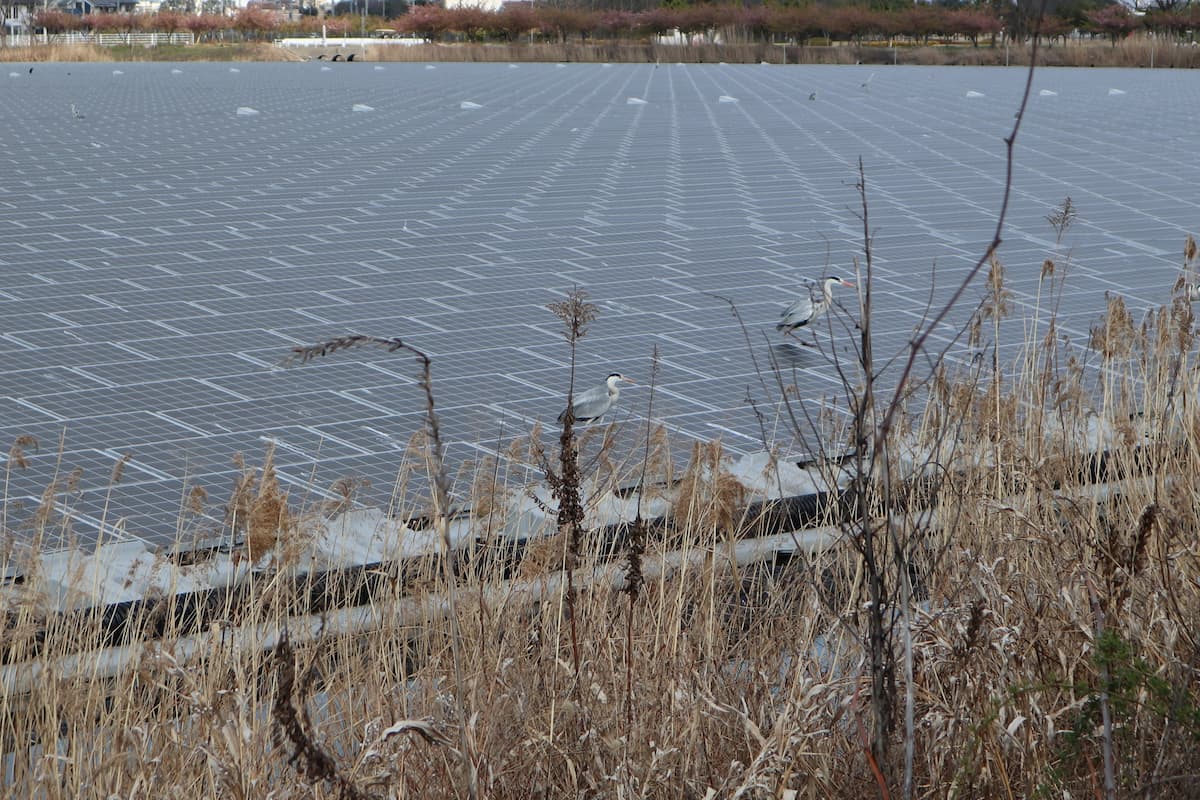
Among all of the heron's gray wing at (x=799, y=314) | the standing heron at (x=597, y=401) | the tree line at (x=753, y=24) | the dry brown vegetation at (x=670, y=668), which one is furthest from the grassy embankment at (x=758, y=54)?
the dry brown vegetation at (x=670, y=668)

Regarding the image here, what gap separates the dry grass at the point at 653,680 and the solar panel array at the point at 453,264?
44cm

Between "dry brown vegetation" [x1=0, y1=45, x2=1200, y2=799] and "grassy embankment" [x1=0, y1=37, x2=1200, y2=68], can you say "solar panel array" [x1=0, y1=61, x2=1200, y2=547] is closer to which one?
"dry brown vegetation" [x1=0, y1=45, x2=1200, y2=799]

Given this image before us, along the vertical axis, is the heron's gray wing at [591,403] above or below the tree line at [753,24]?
below

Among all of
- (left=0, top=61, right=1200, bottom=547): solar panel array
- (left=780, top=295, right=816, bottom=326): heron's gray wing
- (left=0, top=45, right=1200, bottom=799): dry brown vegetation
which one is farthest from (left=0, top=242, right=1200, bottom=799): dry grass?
(left=780, top=295, right=816, bottom=326): heron's gray wing

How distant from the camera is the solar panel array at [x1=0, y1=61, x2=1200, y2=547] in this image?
15.5 feet

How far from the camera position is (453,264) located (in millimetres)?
7777

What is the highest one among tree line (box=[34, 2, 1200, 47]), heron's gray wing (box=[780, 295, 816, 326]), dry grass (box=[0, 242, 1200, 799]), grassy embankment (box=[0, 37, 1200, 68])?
tree line (box=[34, 2, 1200, 47])

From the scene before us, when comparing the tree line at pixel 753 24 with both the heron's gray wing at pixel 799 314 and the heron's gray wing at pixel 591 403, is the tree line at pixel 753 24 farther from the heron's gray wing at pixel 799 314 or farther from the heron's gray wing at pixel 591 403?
the heron's gray wing at pixel 591 403

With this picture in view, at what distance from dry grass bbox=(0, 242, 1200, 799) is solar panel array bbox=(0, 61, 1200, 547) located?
436mm

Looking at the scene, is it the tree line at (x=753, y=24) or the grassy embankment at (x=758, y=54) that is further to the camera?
the tree line at (x=753, y=24)

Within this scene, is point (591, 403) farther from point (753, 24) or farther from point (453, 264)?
point (753, 24)

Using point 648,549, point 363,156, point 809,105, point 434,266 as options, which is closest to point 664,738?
Answer: point 648,549

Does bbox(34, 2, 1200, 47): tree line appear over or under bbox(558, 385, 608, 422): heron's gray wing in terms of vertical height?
over

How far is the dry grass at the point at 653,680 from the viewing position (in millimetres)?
A: 2209
